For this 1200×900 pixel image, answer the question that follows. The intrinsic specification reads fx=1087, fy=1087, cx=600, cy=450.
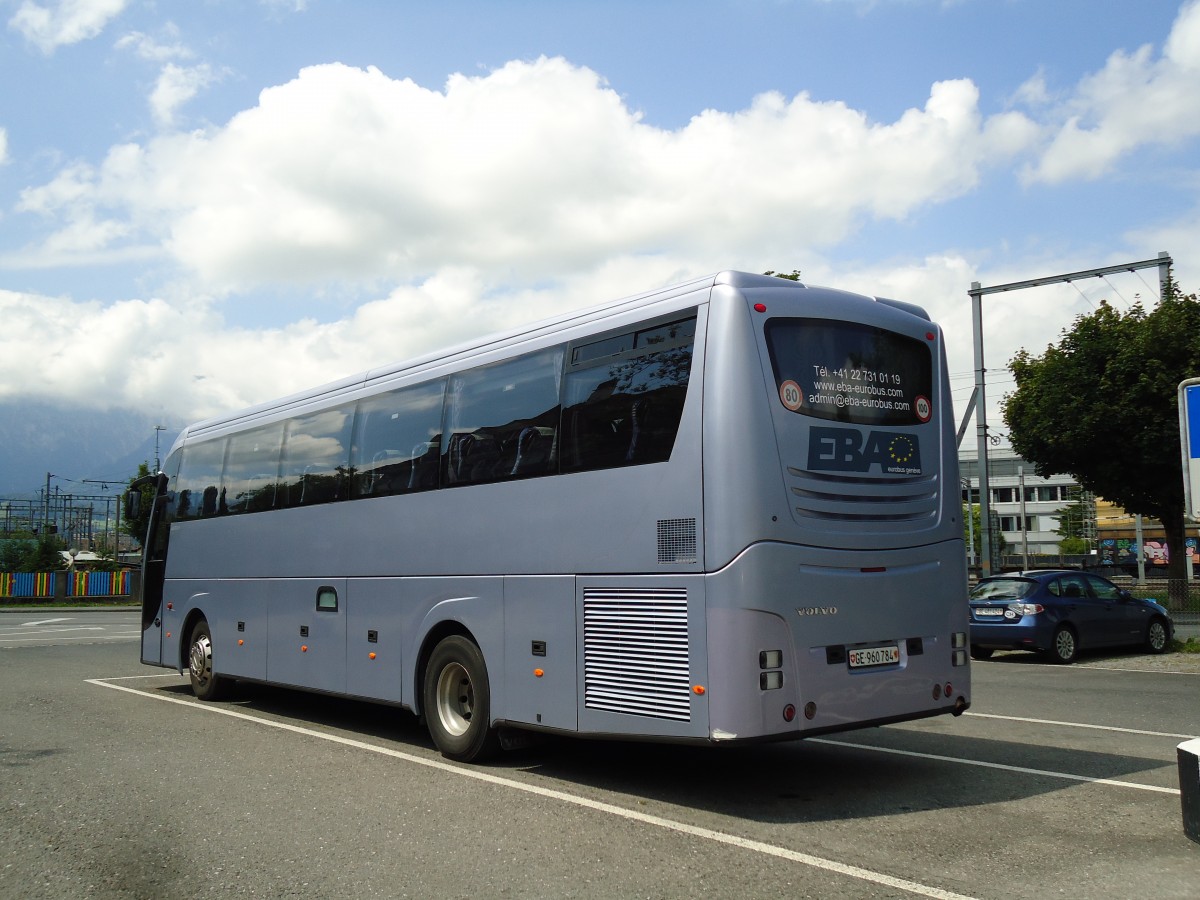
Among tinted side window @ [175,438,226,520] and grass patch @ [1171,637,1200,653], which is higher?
tinted side window @ [175,438,226,520]

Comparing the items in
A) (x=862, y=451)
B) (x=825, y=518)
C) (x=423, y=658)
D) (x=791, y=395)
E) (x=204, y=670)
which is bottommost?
(x=204, y=670)

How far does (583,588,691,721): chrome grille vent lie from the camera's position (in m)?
6.96

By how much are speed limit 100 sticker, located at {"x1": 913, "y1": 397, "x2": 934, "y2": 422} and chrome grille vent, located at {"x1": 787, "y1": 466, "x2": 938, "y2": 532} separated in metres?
0.44

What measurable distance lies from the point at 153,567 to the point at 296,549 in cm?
452

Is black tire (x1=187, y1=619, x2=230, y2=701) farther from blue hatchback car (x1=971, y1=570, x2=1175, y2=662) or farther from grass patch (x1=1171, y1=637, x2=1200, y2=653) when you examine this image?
grass patch (x1=1171, y1=637, x2=1200, y2=653)

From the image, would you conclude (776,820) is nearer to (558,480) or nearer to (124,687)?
(558,480)

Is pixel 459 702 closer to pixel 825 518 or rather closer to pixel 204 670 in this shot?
pixel 825 518

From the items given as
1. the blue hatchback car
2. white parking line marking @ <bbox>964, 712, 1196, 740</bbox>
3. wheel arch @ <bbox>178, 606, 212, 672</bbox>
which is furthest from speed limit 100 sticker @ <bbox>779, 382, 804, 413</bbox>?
the blue hatchback car

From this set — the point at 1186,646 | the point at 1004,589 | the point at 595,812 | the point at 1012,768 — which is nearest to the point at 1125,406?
the point at 1186,646

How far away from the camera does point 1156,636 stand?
19.6m

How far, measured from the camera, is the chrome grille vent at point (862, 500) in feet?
23.3

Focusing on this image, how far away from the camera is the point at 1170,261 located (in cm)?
2227

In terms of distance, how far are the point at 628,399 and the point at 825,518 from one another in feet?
5.17

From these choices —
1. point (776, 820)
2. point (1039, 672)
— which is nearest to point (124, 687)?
point (776, 820)
